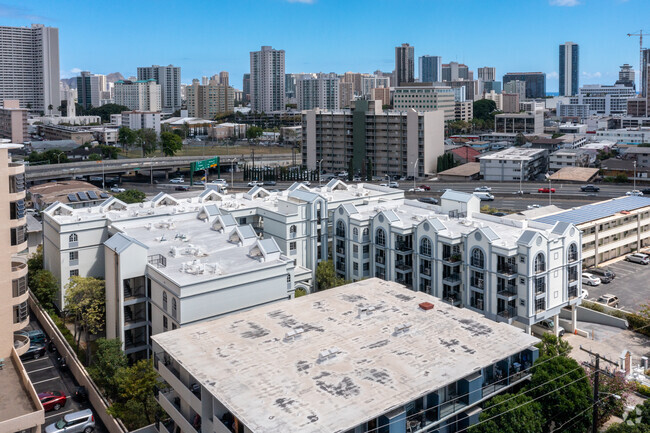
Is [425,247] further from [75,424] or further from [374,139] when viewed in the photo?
[374,139]

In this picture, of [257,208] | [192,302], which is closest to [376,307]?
[192,302]

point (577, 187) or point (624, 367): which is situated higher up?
point (577, 187)

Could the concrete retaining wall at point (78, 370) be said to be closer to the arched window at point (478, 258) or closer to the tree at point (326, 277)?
the tree at point (326, 277)

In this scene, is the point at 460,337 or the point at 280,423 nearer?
the point at 280,423

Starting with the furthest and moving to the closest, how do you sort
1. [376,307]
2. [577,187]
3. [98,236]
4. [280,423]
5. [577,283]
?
[577,187] < [98,236] < [577,283] < [376,307] < [280,423]

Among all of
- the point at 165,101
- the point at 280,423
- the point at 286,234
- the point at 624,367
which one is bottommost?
the point at 624,367

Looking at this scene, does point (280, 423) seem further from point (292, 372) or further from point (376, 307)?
point (376, 307)

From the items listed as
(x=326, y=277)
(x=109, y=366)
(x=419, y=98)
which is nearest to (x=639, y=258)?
(x=326, y=277)

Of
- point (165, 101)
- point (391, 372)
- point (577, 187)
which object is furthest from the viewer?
point (165, 101)
